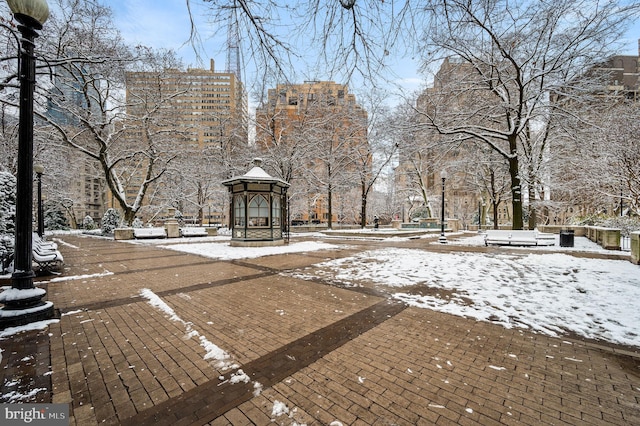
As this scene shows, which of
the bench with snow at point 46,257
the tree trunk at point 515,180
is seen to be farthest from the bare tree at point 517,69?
the bench with snow at point 46,257

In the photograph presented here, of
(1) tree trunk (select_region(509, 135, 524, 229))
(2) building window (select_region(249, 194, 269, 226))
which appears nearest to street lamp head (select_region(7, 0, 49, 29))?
(2) building window (select_region(249, 194, 269, 226))

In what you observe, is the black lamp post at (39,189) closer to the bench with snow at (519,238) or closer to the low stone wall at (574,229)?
the bench with snow at (519,238)

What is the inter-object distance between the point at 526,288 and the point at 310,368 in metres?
6.08

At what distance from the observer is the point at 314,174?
27906 millimetres

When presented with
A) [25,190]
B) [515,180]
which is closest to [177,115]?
[25,190]

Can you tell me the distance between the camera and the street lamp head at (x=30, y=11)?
4195 mm

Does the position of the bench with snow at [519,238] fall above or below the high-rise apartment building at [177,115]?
below

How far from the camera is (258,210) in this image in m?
16.0

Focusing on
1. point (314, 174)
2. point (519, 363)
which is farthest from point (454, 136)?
point (519, 363)

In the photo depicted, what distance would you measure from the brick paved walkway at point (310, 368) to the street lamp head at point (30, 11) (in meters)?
4.99

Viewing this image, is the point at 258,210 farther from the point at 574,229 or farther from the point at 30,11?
the point at 574,229

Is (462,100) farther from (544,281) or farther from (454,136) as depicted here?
(544,281)

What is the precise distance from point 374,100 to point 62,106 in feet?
79.9

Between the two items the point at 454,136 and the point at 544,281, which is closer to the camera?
the point at 544,281
